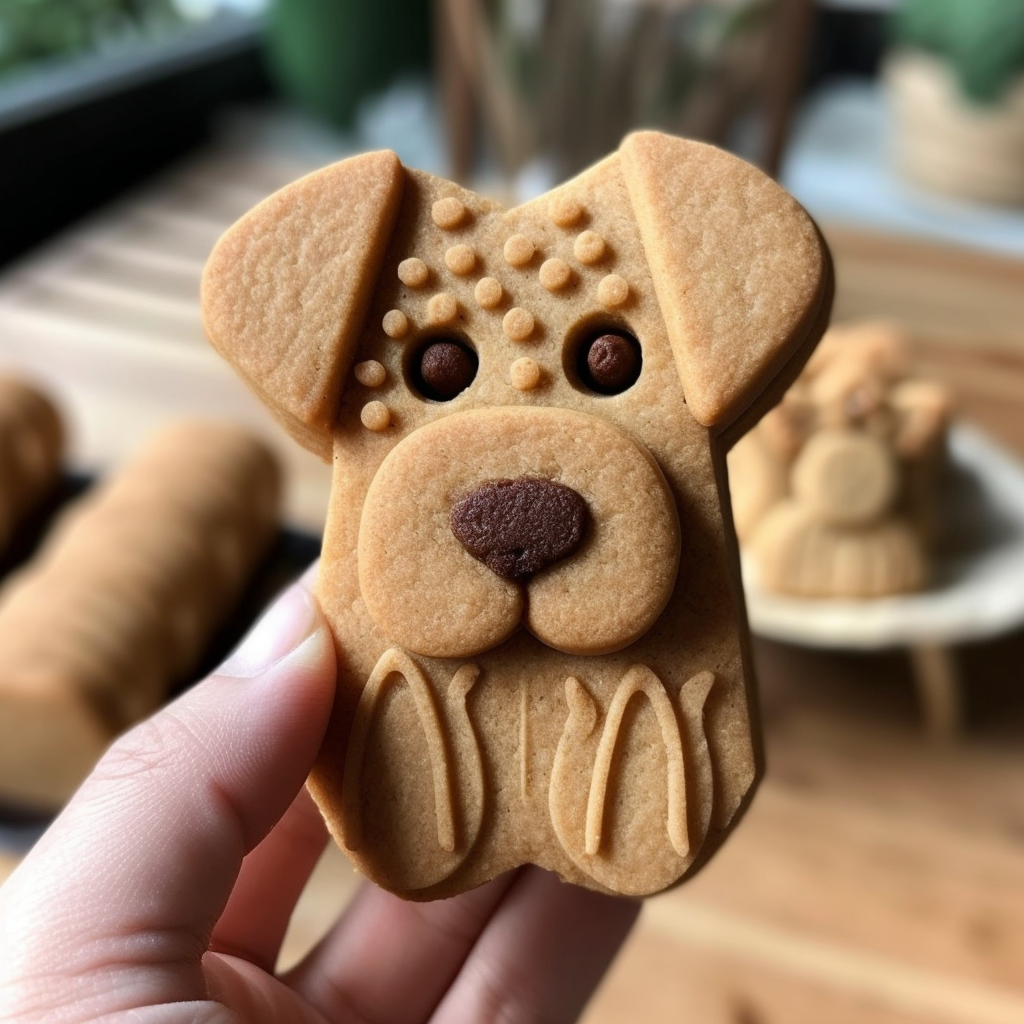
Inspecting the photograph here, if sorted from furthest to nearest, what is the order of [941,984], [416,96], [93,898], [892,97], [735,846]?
[416,96] → [892,97] → [735,846] → [941,984] → [93,898]

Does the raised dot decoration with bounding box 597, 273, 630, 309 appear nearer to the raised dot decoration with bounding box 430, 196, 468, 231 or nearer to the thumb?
the raised dot decoration with bounding box 430, 196, 468, 231

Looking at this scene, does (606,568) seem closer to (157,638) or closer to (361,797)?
(361,797)

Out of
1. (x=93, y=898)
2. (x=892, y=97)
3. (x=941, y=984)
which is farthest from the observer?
(x=892, y=97)

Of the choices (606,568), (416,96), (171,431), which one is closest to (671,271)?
(606,568)

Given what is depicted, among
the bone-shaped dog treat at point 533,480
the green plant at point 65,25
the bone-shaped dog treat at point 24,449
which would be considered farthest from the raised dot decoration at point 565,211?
the green plant at point 65,25


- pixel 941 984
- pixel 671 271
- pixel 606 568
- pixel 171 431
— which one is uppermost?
pixel 671 271

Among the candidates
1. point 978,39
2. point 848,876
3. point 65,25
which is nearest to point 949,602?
point 848,876

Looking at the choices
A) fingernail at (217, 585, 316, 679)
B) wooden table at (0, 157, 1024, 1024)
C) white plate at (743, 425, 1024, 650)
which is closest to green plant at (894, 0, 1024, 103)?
wooden table at (0, 157, 1024, 1024)

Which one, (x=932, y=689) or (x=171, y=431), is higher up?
(x=171, y=431)
